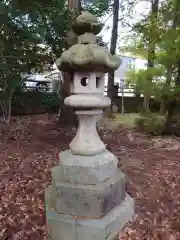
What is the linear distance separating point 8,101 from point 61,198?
19.1 ft

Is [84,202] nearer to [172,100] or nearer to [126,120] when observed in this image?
[172,100]

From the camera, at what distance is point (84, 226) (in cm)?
217

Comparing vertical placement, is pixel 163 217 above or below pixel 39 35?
below

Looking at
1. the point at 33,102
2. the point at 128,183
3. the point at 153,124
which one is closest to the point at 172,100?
the point at 153,124

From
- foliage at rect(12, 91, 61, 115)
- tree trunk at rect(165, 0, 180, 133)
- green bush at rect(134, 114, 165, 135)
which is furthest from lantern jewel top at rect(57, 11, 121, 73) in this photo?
foliage at rect(12, 91, 61, 115)

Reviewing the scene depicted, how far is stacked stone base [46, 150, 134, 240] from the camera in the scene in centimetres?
218

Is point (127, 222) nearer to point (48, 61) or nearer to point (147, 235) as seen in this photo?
point (147, 235)

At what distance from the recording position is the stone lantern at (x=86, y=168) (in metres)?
2.17

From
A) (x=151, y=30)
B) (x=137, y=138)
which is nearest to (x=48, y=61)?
(x=137, y=138)

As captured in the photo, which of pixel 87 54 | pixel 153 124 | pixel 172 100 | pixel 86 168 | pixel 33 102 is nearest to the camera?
pixel 87 54

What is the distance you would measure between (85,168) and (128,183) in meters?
1.00

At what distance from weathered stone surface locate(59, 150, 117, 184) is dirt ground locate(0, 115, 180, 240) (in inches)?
20.9

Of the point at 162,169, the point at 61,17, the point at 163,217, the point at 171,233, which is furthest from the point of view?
the point at 61,17

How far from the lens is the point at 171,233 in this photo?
2422mm
